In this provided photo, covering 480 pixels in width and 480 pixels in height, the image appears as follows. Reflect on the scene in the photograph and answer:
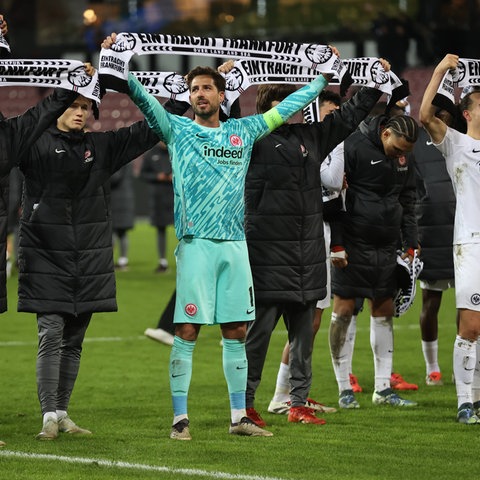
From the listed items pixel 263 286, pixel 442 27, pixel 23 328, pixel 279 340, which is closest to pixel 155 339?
pixel 279 340

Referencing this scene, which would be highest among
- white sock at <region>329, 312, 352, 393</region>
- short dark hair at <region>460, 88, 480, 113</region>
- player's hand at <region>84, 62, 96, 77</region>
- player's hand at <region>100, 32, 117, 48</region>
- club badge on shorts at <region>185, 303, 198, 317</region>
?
player's hand at <region>100, 32, 117, 48</region>

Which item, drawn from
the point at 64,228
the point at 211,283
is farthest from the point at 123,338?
the point at 211,283

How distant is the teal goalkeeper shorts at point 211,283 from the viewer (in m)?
6.59

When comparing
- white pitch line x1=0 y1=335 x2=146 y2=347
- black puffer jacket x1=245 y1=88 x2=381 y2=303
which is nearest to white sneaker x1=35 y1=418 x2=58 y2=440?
black puffer jacket x1=245 y1=88 x2=381 y2=303

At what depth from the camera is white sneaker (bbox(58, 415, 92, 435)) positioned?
22.6 ft

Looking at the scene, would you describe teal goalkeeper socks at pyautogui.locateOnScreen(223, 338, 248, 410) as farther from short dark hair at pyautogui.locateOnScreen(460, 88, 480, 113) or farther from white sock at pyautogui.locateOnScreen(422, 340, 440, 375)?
white sock at pyautogui.locateOnScreen(422, 340, 440, 375)

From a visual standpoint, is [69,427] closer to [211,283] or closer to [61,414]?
[61,414]

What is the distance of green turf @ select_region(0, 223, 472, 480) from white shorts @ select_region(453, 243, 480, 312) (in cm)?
72

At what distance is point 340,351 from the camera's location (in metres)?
8.15

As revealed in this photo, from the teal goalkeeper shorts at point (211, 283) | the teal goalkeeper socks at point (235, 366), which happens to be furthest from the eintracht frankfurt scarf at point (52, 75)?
the teal goalkeeper socks at point (235, 366)

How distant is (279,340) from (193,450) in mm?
5441

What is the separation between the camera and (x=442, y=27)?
27.8 meters

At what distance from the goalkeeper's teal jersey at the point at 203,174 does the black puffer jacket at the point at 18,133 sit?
1.40ft

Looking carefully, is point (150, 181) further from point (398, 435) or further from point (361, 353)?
point (398, 435)
